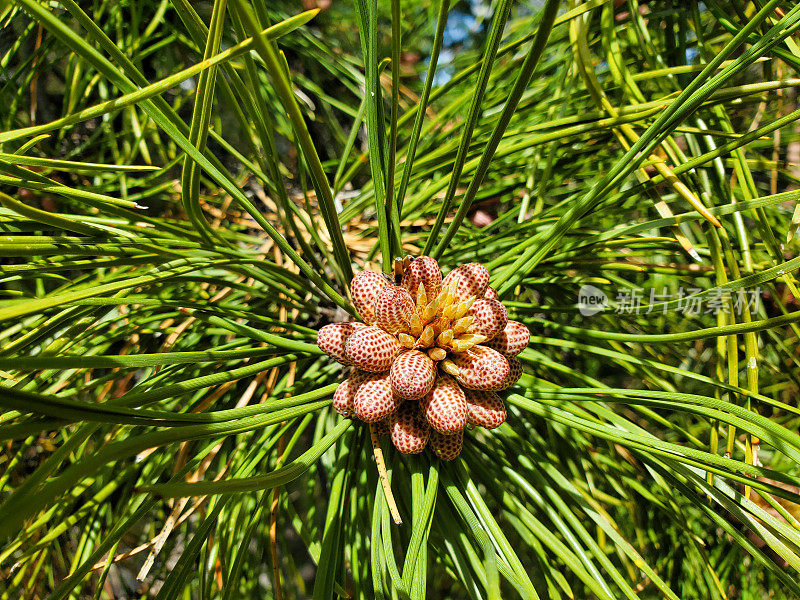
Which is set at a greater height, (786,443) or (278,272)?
(278,272)

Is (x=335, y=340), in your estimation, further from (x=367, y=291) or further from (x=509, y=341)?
(x=509, y=341)

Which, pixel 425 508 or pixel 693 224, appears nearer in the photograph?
pixel 425 508

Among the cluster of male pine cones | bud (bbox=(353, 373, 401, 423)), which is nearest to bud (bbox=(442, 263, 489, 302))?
the cluster of male pine cones

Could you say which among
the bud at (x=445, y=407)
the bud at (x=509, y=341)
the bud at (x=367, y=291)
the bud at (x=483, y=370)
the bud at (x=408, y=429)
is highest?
the bud at (x=367, y=291)

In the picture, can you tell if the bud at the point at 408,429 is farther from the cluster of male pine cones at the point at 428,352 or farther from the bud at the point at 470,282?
the bud at the point at 470,282

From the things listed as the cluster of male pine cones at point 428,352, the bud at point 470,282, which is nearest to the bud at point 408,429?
the cluster of male pine cones at point 428,352

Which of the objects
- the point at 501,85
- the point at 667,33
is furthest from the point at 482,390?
the point at 667,33

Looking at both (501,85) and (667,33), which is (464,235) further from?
(667,33)

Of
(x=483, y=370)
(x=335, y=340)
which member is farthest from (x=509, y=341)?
(x=335, y=340)

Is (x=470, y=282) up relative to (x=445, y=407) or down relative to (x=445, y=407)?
up
